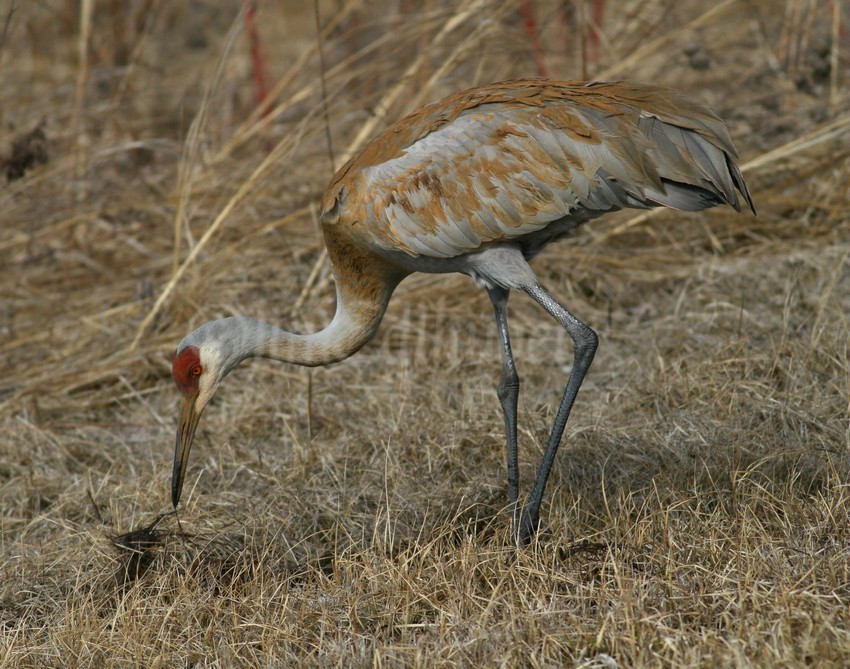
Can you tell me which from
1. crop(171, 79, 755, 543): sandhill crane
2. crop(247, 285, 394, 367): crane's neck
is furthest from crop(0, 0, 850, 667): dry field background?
crop(247, 285, 394, 367): crane's neck

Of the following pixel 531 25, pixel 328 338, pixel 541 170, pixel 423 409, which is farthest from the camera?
pixel 531 25

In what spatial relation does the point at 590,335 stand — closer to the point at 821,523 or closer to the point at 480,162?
the point at 480,162

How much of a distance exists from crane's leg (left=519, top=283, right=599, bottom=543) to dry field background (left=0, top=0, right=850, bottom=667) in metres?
0.11

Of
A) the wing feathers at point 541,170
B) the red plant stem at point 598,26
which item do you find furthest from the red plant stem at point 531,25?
the wing feathers at point 541,170

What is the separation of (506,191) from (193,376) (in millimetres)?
1250

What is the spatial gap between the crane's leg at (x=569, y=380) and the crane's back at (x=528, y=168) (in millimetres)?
258

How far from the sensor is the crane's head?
12.1ft

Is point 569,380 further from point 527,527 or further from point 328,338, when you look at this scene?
point 328,338

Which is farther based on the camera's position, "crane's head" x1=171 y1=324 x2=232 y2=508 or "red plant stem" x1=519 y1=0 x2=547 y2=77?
"red plant stem" x1=519 y1=0 x2=547 y2=77

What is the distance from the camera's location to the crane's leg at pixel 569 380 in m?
3.62

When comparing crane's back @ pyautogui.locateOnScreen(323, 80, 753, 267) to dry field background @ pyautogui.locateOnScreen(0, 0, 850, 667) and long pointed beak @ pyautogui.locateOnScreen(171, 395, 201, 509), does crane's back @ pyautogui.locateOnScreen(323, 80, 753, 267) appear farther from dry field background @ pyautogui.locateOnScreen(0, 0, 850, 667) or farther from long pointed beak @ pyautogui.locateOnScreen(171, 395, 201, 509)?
dry field background @ pyautogui.locateOnScreen(0, 0, 850, 667)

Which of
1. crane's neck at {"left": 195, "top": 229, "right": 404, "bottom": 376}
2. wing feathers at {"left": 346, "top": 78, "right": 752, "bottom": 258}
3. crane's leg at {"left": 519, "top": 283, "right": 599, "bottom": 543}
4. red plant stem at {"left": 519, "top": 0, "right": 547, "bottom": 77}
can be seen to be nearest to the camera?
wing feathers at {"left": 346, "top": 78, "right": 752, "bottom": 258}

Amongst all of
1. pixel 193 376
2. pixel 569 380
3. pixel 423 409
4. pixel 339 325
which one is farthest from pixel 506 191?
pixel 423 409

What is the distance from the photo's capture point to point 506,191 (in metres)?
3.63
